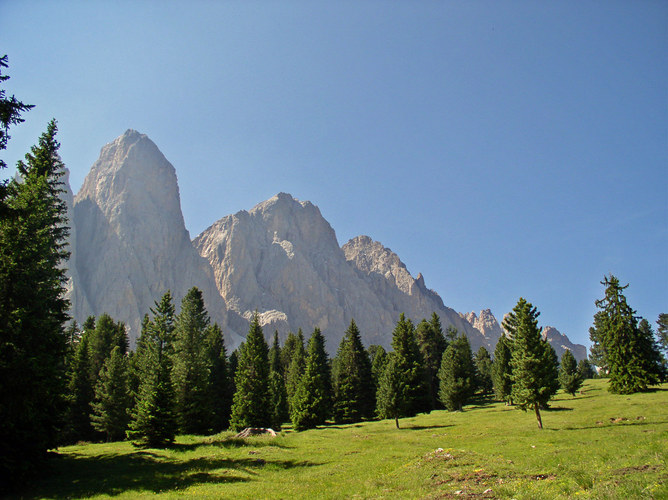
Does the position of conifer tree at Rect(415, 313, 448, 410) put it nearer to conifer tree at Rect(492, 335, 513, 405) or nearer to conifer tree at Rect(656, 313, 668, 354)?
conifer tree at Rect(492, 335, 513, 405)

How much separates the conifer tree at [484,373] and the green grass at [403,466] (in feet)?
183

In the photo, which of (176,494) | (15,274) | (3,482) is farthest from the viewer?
(15,274)

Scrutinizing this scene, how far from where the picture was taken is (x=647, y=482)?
37.6ft

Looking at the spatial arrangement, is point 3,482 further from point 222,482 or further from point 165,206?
point 165,206

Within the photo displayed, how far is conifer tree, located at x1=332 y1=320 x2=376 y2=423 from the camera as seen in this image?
63.4m

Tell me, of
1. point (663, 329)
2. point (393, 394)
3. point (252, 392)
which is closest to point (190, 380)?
point (252, 392)

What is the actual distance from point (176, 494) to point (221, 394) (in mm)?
48640

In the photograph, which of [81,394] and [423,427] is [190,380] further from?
[423,427]

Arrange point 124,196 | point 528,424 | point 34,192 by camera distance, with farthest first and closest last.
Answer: point 124,196
point 528,424
point 34,192

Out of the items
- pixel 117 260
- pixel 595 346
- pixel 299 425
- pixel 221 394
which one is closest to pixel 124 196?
pixel 117 260

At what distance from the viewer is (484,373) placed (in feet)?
309

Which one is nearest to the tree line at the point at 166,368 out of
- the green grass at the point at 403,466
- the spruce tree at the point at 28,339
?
the spruce tree at the point at 28,339

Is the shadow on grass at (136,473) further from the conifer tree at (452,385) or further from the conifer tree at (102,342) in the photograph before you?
the conifer tree at (452,385)

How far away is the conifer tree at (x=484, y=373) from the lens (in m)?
90.2
